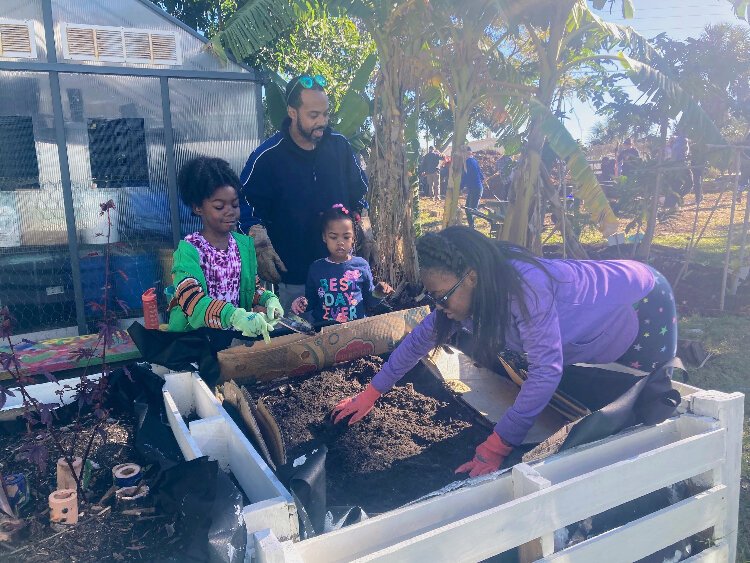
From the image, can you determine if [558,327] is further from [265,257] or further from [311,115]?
[311,115]

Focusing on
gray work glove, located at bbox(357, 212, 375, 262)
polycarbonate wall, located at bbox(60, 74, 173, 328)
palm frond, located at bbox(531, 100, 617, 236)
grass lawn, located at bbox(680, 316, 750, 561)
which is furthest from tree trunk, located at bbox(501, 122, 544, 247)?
polycarbonate wall, located at bbox(60, 74, 173, 328)

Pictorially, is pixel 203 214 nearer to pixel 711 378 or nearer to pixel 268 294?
pixel 268 294

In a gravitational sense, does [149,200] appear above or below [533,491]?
above

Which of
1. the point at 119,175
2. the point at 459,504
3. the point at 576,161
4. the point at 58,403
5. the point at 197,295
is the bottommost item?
the point at 459,504

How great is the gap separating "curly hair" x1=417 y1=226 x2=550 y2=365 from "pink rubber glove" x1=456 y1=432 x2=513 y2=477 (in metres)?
0.36

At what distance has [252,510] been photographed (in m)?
1.46

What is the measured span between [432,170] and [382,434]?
16.2 meters

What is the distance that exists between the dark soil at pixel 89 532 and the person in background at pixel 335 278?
5.29 feet

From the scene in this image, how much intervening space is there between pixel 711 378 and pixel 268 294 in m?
3.57

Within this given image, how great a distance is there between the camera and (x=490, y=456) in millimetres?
2096

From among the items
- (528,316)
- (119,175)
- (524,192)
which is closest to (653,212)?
(524,192)

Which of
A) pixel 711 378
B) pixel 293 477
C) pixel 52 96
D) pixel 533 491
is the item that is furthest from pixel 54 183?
pixel 711 378

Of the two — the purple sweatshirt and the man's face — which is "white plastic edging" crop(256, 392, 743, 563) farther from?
the man's face

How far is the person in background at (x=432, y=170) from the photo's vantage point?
18031mm
